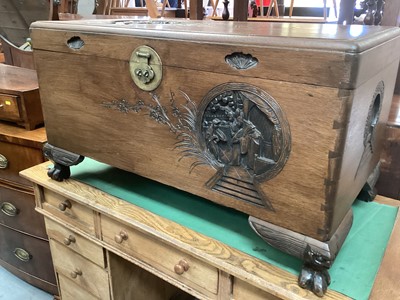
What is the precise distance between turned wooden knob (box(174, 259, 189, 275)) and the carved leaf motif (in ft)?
1.42

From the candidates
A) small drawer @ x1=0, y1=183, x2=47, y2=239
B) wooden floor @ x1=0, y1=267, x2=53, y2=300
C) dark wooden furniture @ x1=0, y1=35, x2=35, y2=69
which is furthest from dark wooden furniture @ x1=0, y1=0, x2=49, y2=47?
wooden floor @ x1=0, y1=267, x2=53, y2=300

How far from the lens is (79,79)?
854mm

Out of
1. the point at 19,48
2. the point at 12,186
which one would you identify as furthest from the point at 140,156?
the point at 19,48

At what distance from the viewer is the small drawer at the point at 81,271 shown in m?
1.05

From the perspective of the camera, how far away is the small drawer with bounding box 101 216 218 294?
0.78m

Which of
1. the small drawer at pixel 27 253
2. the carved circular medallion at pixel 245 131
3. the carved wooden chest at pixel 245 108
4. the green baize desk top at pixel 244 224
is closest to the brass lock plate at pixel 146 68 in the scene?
the carved wooden chest at pixel 245 108

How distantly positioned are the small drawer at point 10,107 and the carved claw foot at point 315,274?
112cm

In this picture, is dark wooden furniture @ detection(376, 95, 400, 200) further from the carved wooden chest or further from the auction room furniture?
the auction room furniture

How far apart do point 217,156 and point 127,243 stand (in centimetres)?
36

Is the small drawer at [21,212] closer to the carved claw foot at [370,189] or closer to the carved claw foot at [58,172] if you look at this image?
the carved claw foot at [58,172]

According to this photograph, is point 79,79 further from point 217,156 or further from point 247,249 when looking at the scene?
point 247,249

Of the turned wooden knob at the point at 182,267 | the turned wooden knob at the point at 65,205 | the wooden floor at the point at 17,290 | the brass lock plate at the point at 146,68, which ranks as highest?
the brass lock plate at the point at 146,68

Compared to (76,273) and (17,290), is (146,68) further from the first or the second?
(17,290)

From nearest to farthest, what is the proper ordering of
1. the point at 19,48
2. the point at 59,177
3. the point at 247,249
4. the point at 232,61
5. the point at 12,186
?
the point at 232,61 < the point at 247,249 < the point at 59,177 < the point at 12,186 < the point at 19,48
